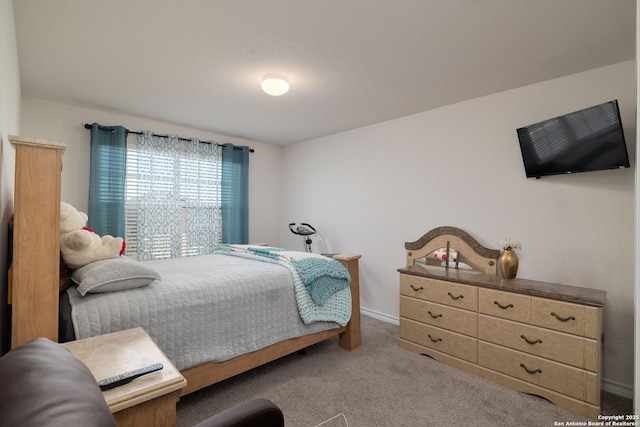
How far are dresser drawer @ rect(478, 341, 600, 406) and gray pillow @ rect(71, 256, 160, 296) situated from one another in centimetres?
239

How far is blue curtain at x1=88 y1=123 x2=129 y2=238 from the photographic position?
10.6 feet

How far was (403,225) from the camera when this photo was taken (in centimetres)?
341

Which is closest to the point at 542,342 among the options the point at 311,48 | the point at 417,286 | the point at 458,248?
the point at 417,286

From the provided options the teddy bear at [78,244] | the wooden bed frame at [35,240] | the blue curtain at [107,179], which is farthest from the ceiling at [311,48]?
the teddy bear at [78,244]

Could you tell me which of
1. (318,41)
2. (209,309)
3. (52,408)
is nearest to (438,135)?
(318,41)

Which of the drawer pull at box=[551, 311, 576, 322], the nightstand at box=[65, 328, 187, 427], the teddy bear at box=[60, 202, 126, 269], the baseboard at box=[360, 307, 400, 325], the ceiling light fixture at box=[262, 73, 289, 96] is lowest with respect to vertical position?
the baseboard at box=[360, 307, 400, 325]

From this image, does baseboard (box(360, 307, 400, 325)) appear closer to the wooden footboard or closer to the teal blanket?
the wooden footboard

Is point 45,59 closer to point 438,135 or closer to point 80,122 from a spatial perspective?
point 80,122

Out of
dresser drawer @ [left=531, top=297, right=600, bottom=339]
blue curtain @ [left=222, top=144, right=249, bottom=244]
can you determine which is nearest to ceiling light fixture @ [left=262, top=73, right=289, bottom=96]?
blue curtain @ [left=222, top=144, right=249, bottom=244]

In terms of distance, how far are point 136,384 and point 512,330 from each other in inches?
90.9

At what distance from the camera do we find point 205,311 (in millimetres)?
1876

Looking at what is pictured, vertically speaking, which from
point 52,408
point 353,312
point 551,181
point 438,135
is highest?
point 438,135

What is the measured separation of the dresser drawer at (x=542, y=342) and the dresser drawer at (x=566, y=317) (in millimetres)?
41

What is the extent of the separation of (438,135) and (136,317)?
302 cm
